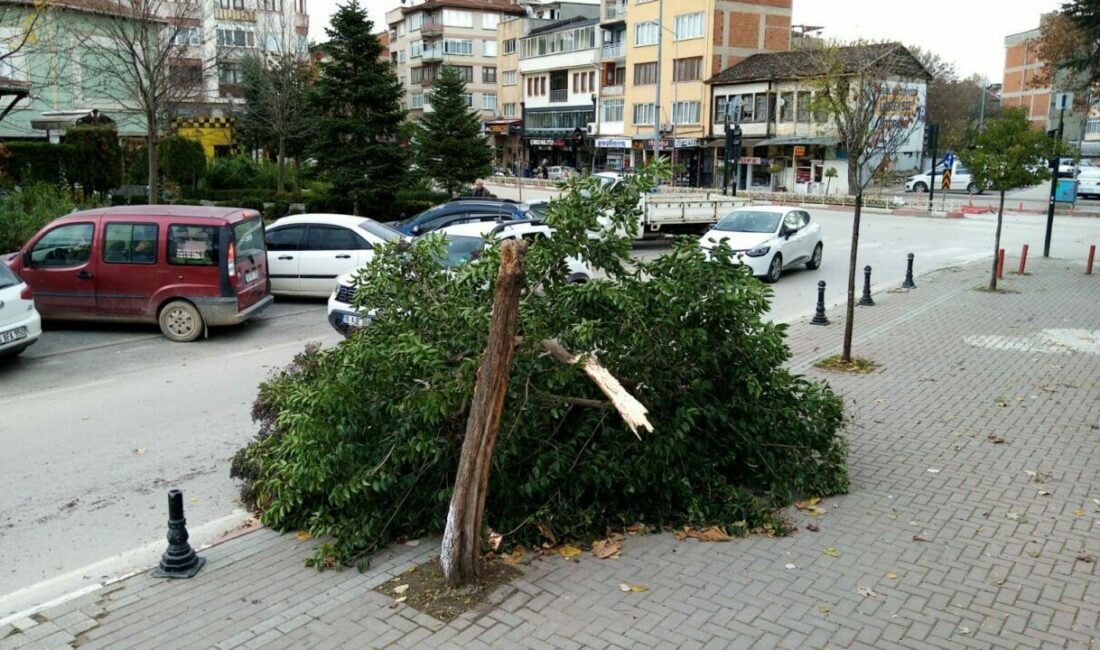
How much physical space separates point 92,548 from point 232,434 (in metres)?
2.55

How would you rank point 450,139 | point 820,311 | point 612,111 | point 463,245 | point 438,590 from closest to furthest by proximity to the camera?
point 438,590 → point 463,245 → point 820,311 → point 450,139 → point 612,111

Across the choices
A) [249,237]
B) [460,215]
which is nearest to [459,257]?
[249,237]

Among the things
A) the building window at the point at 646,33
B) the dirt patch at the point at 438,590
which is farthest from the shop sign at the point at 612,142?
the dirt patch at the point at 438,590

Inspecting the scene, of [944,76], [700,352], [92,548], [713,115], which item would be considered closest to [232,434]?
[92,548]

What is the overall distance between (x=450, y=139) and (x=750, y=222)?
51.5ft

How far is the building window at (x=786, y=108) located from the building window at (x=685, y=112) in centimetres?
687

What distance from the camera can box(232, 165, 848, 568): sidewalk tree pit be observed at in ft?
19.3

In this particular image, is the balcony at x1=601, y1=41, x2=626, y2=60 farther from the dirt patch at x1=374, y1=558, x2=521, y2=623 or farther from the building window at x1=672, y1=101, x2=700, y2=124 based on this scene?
the dirt patch at x1=374, y1=558, x2=521, y2=623

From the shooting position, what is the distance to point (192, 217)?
41.3ft

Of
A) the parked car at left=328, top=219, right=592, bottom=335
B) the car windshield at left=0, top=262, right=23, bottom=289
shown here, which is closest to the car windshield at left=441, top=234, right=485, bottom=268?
the parked car at left=328, top=219, right=592, bottom=335

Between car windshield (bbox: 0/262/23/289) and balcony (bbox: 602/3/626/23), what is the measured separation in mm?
58499

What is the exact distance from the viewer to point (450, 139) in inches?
1293

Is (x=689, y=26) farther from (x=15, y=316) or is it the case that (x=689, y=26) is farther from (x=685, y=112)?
(x=15, y=316)

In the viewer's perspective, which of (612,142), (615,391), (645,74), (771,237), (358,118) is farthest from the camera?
(612,142)
